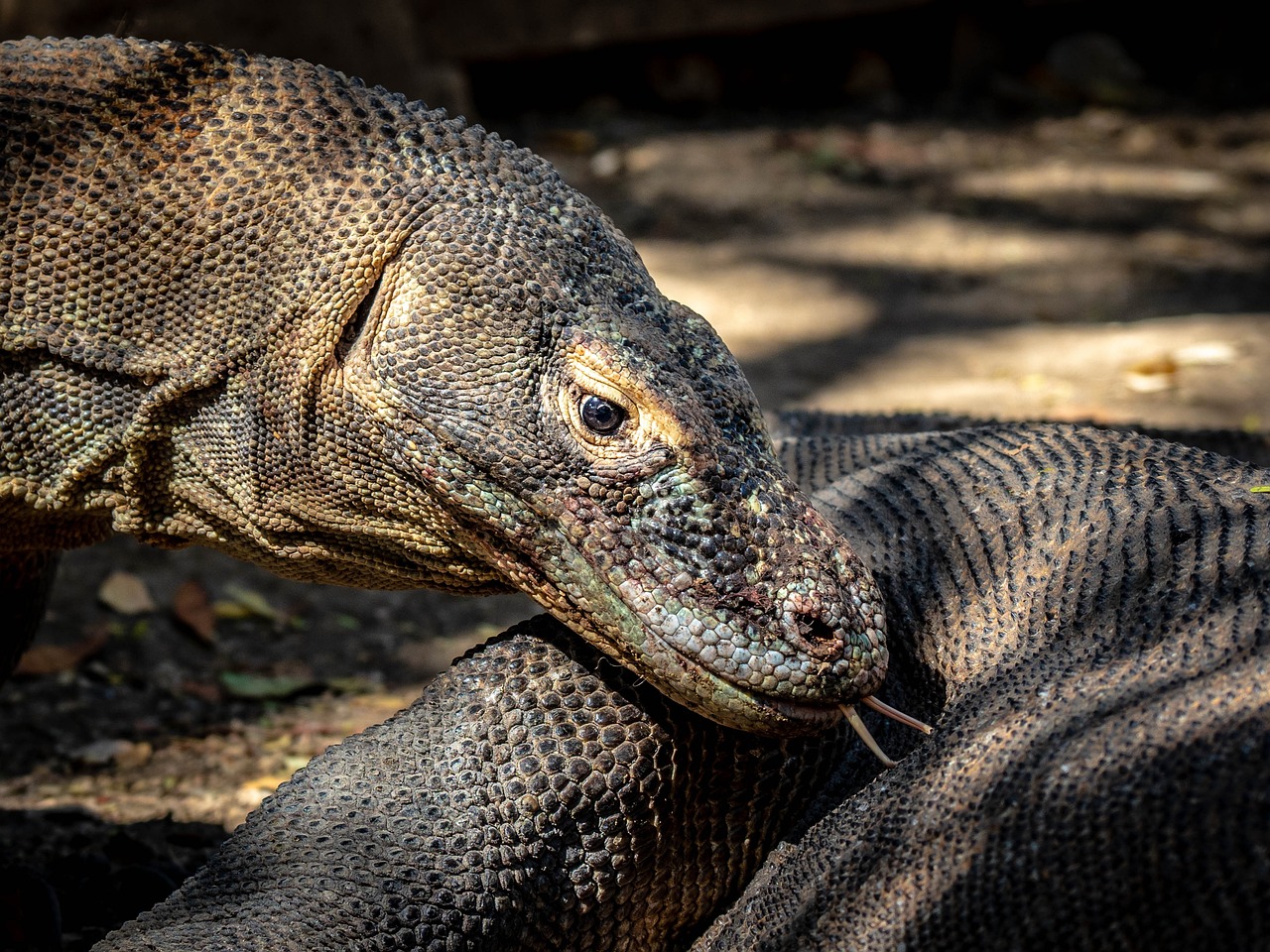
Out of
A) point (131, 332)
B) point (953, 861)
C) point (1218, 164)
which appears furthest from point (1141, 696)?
point (1218, 164)

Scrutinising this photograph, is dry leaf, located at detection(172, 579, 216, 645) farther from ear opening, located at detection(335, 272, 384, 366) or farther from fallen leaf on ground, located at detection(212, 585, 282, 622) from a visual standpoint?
ear opening, located at detection(335, 272, 384, 366)

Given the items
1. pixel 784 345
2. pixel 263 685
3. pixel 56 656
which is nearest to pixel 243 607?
pixel 263 685

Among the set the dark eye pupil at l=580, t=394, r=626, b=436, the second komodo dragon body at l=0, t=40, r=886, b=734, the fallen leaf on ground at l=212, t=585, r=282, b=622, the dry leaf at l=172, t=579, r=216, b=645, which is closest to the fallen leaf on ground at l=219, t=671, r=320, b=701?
the dry leaf at l=172, t=579, r=216, b=645

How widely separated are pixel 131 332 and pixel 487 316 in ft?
2.01

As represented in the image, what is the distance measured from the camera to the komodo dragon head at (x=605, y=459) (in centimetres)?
194

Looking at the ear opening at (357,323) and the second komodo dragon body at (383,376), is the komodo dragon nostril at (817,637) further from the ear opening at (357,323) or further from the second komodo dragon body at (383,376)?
the ear opening at (357,323)

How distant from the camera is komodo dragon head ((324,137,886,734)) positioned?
1938 millimetres

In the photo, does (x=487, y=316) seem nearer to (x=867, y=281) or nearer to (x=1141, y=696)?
(x=1141, y=696)

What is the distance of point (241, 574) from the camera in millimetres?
4559

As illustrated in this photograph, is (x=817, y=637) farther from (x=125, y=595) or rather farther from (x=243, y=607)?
(x=125, y=595)

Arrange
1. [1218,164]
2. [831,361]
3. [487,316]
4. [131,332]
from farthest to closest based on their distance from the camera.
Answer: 1. [1218,164]
2. [831,361]
3. [131,332]
4. [487,316]

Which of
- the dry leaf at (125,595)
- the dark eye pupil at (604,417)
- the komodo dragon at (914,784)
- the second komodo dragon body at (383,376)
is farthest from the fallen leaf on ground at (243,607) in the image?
the dark eye pupil at (604,417)

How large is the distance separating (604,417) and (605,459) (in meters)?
0.06

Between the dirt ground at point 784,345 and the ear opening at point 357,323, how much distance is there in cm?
120
